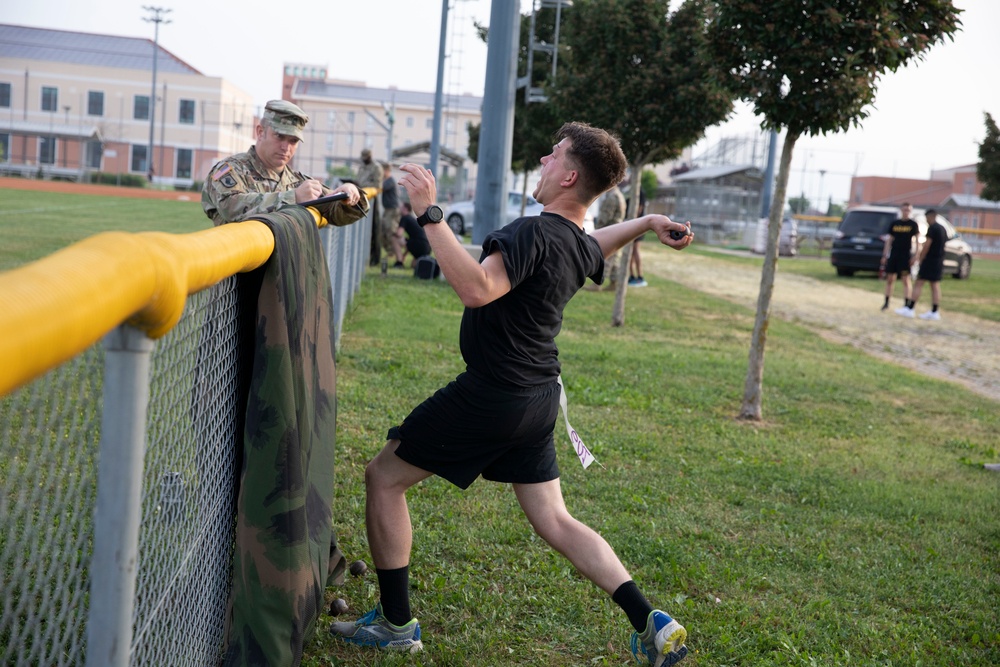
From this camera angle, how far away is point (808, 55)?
288 inches

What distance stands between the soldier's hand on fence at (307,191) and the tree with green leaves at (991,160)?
32.1 m

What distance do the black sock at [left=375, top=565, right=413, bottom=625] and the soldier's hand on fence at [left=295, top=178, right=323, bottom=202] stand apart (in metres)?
1.60

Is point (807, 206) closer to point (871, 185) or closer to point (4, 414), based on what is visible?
point (871, 185)

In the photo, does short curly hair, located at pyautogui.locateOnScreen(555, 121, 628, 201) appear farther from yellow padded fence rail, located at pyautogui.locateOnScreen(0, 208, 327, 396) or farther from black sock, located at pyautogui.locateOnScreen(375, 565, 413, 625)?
yellow padded fence rail, located at pyautogui.locateOnScreen(0, 208, 327, 396)

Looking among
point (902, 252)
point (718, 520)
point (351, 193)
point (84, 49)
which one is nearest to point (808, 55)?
point (718, 520)

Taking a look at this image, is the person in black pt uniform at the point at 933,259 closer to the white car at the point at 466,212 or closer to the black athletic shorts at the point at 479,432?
the white car at the point at 466,212

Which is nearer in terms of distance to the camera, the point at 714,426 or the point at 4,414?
the point at 4,414

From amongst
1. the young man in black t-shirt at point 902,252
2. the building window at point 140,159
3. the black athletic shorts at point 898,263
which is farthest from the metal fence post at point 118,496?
the building window at point 140,159

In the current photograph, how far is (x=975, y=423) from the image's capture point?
8719 mm

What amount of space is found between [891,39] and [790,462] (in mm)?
3187

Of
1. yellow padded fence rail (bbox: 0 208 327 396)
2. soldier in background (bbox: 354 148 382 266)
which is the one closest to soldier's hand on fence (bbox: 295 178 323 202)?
yellow padded fence rail (bbox: 0 208 327 396)

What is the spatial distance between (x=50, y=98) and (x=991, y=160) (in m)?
66.4

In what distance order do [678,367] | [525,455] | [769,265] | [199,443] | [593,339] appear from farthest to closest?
[593,339]
[678,367]
[769,265]
[525,455]
[199,443]

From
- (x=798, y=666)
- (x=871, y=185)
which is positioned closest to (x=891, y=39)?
(x=798, y=666)
